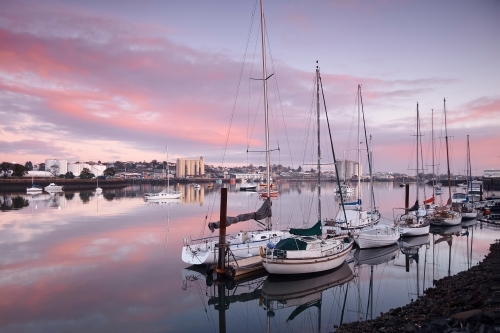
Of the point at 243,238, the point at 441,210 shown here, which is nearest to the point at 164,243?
the point at 243,238

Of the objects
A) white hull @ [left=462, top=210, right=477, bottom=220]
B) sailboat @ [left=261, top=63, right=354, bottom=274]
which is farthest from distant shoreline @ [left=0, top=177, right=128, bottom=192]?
white hull @ [left=462, top=210, right=477, bottom=220]

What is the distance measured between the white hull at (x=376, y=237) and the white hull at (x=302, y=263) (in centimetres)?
710

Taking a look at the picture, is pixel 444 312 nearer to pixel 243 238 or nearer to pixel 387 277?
pixel 387 277

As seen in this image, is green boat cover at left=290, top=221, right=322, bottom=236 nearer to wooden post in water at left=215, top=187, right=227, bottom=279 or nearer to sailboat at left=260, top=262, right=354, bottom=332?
sailboat at left=260, top=262, right=354, bottom=332

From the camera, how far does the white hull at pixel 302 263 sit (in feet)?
59.6

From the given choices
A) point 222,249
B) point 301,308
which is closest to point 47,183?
point 222,249

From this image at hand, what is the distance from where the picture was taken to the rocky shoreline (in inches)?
345

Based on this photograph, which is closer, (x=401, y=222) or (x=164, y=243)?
(x=164, y=243)

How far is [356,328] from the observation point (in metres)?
12.0

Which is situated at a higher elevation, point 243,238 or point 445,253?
point 243,238

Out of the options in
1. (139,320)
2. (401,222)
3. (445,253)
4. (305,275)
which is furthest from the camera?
(401,222)

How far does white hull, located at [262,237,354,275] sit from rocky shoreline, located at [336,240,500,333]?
5105 mm

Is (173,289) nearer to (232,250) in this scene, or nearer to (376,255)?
(232,250)

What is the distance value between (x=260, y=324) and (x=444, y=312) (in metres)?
6.40
